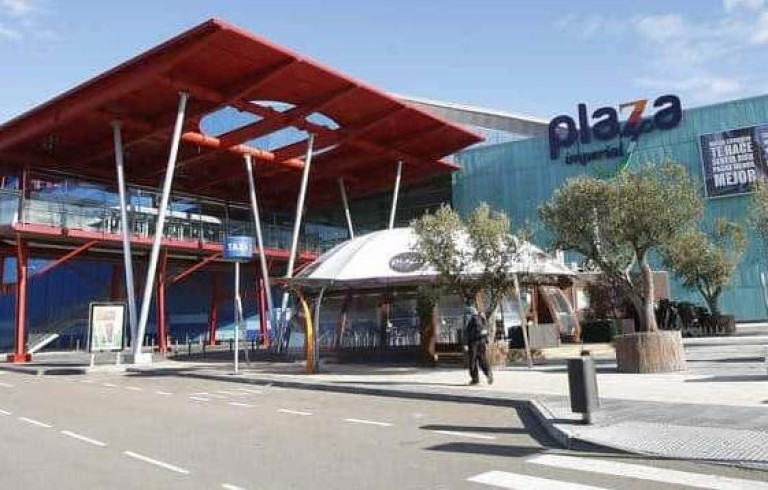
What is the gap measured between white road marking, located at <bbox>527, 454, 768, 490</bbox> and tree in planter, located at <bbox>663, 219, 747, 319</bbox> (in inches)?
1053

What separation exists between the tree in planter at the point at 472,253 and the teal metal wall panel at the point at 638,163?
1853 cm

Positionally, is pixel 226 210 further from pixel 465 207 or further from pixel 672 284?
pixel 672 284

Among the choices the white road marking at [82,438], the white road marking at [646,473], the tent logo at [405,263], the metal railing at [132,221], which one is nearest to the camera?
the white road marking at [646,473]

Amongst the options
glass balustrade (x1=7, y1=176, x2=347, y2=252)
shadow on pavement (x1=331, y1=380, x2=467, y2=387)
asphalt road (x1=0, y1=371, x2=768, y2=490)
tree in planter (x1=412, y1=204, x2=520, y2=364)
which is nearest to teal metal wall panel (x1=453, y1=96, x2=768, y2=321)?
glass balustrade (x1=7, y1=176, x2=347, y2=252)

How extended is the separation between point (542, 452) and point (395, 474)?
2023 millimetres

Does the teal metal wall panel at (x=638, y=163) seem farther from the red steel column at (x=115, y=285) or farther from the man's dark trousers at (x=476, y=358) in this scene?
the man's dark trousers at (x=476, y=358)

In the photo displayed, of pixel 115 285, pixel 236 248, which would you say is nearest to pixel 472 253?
pixel 236 248

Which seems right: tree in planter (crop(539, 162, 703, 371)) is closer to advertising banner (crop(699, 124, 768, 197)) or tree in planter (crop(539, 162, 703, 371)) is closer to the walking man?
the walking man

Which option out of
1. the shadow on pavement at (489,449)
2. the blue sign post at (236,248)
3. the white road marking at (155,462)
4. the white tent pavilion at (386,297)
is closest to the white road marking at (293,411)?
the white road marking at (155,462)

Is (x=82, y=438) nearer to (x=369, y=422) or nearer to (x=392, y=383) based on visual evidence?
(x=369, y=422)

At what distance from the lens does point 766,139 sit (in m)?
40.2

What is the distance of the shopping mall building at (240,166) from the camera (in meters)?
31.7

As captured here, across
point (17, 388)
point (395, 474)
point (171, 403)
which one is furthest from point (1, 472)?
point (17, 388)

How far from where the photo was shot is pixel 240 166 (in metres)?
43.2
